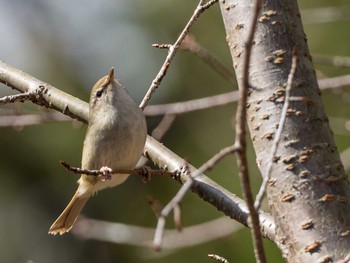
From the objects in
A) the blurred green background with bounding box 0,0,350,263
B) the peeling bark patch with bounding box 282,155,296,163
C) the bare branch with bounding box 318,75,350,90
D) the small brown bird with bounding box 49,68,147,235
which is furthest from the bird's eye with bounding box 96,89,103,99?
the blurred green background with bounding box 0,0,350,263

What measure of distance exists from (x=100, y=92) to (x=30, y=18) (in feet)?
24.4

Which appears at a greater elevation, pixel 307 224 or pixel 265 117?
pixel 265 117

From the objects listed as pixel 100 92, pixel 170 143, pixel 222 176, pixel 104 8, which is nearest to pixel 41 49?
pixel 104 8

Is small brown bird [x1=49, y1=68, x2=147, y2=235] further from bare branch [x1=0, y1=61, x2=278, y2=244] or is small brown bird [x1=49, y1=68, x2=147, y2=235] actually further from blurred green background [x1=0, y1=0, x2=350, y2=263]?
blurred green background [x1=0, y1=0, x2=350, y2=263]

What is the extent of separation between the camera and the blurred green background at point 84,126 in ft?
25.9

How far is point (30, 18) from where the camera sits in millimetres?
10766

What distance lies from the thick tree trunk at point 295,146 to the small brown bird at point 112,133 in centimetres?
96

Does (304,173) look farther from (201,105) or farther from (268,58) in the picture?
(201,105)

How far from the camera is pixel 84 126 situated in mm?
7688

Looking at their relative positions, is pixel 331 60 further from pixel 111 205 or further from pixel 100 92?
pixel 111 205

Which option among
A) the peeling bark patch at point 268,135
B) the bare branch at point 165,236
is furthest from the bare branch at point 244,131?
the bare branch at point 165,236

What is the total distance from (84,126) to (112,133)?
437 cm

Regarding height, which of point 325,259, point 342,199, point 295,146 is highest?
point 295,146

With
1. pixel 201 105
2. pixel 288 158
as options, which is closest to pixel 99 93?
pixel 201 105
